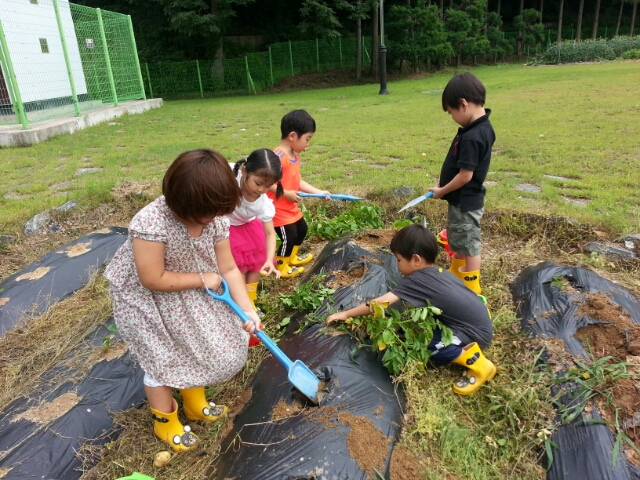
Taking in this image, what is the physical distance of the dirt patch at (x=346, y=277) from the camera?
2.60 meters

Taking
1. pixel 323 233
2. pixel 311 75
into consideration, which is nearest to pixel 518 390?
pixel 323 233

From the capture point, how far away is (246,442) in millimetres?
1671

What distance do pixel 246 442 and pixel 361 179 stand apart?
3.62 metres

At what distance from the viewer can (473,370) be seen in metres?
2.01

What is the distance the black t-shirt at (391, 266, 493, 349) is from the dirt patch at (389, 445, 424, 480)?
65 centimetres

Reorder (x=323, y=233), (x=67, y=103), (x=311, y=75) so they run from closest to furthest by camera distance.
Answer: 1. (x=323, y=233)
2. (x=67, y=103)
3. (x=311, y=75)

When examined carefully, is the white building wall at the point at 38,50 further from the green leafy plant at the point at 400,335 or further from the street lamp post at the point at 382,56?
the green leafy plant at the point at 400,335

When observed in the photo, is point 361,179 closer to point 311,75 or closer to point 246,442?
point 246,442

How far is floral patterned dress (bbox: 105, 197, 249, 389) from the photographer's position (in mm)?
1652

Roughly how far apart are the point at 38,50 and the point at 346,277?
10959 millimetres

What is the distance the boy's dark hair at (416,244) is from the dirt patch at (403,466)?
857mm

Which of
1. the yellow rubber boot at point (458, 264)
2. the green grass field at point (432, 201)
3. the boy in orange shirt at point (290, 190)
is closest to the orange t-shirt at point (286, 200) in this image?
the boy in orange shirt at point (290, 190)

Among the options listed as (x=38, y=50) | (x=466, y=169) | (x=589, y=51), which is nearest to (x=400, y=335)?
(x=466, y=169)

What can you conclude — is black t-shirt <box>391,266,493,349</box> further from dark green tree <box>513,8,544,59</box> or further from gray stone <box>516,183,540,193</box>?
dark green tree <box>513,8,544,59</box>
